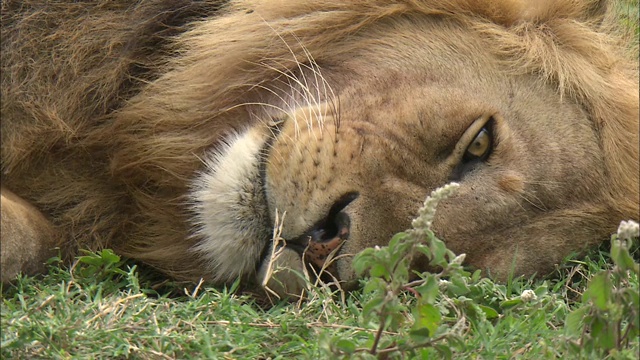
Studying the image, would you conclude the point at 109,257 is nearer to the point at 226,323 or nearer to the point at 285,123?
the point at 226,323

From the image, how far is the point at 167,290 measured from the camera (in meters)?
3.25

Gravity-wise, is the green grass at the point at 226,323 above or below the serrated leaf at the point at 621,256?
below

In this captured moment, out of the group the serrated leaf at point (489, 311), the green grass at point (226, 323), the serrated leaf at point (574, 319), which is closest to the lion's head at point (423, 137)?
the green grass at point (226, 323)

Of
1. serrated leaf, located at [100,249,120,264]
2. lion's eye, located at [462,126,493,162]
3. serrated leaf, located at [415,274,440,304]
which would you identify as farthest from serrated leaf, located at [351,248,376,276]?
serrated leaf, located at [100,249,120,264]

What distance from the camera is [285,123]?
10.3 feet

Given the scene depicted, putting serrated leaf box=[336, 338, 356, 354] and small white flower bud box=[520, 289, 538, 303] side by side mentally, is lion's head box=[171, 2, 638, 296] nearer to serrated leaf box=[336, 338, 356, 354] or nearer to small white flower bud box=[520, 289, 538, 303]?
small white flower bud box=[520, 289, 538, 303]

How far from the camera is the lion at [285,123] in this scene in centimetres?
305

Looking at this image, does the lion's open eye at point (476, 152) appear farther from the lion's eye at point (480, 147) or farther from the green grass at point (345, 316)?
the green grass at point (345, 316)

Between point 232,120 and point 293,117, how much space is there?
233 millimetres

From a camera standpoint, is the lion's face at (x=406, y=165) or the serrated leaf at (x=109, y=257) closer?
the lion's face at (x=406, y=165)

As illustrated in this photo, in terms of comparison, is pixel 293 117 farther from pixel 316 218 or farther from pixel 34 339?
pixel 34 339

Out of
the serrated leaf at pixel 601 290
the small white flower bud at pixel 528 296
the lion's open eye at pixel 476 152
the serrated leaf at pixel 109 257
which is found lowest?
the small white flower bud at pixel 528 296

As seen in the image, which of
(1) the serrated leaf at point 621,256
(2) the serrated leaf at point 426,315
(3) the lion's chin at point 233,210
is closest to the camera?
(1) the serrated leaf at point 621,256

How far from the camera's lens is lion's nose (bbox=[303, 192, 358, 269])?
2.87 m
